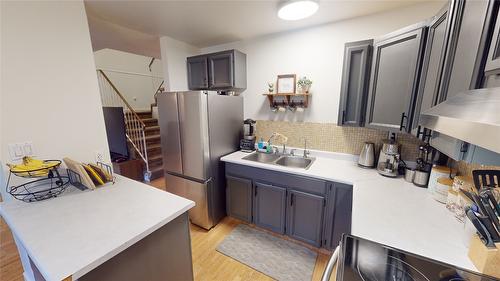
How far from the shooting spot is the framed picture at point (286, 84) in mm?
2283

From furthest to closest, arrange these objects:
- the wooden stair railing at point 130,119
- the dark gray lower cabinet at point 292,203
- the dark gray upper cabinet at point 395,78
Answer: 1. the wooden stair railing at point 130,119
2. the dark gray lower cabinet at point 292,203
3. the dark gray upper cabinet at point 395,78

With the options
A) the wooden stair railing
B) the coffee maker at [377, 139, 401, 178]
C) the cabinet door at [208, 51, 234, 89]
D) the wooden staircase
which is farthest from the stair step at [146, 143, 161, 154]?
the coffee maker at [377, 139, 401, 178]

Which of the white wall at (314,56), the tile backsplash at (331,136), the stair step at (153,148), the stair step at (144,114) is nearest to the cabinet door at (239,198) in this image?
the tile backsplash at (331,136)

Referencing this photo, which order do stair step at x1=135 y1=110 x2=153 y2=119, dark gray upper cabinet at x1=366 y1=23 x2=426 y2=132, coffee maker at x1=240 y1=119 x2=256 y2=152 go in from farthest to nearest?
stair step at x1=135 y1=110 x2=153 y2=119 < coffee maker at x1=240 y1=119 x2=256 y2=152 < dark gray upper cabinet at x1=366 y1=23 x2=426 y2=132

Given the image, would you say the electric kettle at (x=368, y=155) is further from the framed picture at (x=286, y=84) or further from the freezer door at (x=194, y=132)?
the freezer door at (x=194, y=132)

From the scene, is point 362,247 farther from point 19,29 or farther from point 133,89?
point 133,89

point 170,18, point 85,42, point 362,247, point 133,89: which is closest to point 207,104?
point 170,18

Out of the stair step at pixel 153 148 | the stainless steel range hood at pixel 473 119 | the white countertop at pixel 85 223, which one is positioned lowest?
the stair step at pixel 153 148

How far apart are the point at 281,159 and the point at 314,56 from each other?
1.26 m

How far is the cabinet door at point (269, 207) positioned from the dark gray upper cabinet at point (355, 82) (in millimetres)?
966

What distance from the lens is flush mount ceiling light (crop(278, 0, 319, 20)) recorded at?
157 centimetres

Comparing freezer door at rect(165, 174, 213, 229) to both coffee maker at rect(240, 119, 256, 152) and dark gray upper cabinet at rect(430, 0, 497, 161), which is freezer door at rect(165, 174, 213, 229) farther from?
dark gray upper cabinet at rect(430, 0, 497, 161)

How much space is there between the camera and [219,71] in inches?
98.3

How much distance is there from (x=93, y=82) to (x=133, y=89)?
428 centimetres
